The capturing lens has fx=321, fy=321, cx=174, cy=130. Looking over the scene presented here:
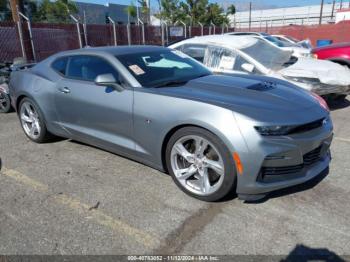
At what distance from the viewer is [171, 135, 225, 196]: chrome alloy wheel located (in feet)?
9.68

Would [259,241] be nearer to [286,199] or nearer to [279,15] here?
[286,199]

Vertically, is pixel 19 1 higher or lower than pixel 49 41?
higher

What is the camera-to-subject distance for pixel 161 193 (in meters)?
3.30

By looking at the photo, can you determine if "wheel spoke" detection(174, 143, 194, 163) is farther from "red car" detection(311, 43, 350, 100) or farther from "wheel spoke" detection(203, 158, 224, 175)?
"red car" detection(311, 43, 350, 100)

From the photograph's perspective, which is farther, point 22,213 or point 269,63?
point 269,63

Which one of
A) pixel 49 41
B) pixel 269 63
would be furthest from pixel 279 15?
pixel 269 63

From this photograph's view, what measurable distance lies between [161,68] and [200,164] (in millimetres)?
1390

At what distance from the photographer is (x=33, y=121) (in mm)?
4816

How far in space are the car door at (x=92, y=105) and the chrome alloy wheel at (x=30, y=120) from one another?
0.70 m

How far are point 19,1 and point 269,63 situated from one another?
11.4m

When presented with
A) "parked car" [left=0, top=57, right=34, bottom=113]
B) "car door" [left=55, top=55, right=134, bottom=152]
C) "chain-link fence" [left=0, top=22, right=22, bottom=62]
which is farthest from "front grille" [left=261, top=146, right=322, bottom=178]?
"chain-link fence" [left=0, top=22, right=22, bottom=62]

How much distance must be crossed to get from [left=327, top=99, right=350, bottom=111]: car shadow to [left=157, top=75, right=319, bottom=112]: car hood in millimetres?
3724

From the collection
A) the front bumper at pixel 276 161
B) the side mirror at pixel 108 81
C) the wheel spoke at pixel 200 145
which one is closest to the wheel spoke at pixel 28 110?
the side mirror at pixel 108 81

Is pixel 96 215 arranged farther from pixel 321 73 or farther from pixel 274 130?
pixel 321 73
